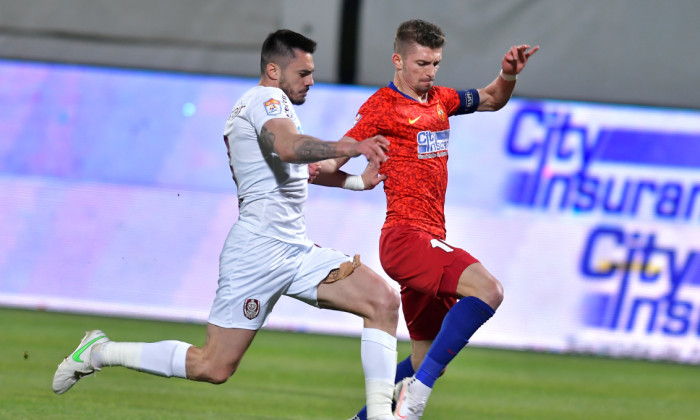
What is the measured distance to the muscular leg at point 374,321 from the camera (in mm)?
4586

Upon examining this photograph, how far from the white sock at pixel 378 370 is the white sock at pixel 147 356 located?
842mm

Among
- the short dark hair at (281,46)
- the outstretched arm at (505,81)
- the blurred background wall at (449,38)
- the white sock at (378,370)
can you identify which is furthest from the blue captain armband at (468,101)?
the blurred background wall at (449,38)

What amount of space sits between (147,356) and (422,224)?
1.45 m

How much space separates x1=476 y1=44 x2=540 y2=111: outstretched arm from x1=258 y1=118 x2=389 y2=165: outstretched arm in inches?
47.7

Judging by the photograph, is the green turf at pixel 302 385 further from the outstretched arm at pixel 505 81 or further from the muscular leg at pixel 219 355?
the outstretched arm at pixel 505 81

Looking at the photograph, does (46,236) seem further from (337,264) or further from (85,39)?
(337,264)

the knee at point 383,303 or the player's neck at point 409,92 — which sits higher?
the player's neck at point 409,92

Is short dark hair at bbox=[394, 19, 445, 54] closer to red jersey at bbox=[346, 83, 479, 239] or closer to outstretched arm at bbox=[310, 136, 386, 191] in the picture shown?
red jersey at bbox=[346, 83, 479, 239]

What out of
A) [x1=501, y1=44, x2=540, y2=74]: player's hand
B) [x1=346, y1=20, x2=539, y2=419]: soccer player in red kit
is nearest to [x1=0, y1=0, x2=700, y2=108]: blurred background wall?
[x1=501, y1=44, x2=540, y2=74]: player's hand

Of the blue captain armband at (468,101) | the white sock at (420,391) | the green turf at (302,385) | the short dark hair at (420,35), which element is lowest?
the green turf at (302,385)

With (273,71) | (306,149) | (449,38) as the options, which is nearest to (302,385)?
(273,71)

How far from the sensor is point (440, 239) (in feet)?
16.7

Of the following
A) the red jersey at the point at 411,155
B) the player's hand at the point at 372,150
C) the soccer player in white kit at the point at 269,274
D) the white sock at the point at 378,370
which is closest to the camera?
the player's hand at the point at 372,150

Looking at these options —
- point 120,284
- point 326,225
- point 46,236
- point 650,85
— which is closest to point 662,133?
point 650,85
